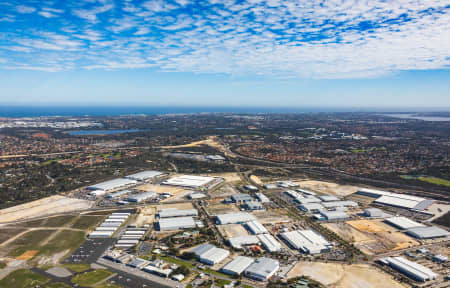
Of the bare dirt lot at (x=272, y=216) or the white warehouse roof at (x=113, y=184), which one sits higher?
the white warehouse roof at (x=113, y=184)

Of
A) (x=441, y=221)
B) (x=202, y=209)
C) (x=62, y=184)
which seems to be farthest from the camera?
(x=62, y=184)

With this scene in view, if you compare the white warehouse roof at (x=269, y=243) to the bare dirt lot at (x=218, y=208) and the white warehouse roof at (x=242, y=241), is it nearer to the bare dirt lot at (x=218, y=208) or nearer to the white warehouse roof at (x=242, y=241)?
the white warehouse roof at (x=242, y=241)

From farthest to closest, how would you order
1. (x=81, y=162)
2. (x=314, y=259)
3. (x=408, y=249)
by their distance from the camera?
(x=81, y=162) → (x=408, y=249) → (x=314, y=259)

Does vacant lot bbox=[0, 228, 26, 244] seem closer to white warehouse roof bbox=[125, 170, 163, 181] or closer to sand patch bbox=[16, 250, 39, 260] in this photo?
sand patch bbox=[16, 250, 39, 260]

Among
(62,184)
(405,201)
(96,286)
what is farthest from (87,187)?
(405,201)

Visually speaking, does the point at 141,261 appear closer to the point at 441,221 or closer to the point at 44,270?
the point at 44,270

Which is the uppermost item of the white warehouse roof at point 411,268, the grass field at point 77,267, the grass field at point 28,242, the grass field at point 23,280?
the grass field at point 28,242

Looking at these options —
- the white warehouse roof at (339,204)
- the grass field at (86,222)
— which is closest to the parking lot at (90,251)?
the grass field at (86,222)
